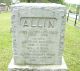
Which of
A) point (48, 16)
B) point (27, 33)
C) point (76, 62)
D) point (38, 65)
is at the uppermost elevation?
point (48, 16)

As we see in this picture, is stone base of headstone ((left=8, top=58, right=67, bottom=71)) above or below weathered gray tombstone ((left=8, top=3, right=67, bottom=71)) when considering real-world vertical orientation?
below

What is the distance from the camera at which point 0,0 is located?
1834 inches

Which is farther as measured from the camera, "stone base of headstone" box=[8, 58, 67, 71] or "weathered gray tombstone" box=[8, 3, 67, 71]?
"stone base of headstone" box=[8, 58, 67, 71]

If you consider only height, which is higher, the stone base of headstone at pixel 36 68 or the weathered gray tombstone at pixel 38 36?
the weathered gray tombstone at pixel 38 36

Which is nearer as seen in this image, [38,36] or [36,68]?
[38,36]

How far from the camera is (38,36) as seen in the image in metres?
4.25

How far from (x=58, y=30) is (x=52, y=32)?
0.39ft

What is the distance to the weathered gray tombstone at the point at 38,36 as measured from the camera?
407 cm

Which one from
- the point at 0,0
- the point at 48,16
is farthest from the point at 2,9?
the point at 48,16

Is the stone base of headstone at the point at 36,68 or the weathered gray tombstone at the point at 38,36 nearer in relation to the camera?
the weathered gray tombstone at the point at 38,36

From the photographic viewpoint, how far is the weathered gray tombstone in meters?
4.07

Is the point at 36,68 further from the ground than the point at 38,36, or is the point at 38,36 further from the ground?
the point at 38,36

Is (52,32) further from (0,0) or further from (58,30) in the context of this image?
(0,0)

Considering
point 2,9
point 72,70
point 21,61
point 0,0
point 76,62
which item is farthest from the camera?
point 0,0
